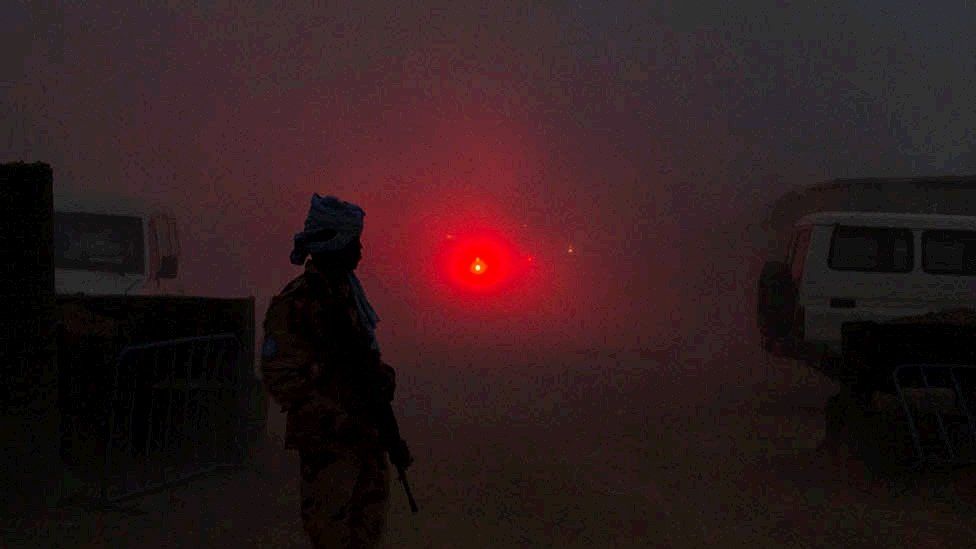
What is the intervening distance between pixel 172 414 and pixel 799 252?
7.40 metres

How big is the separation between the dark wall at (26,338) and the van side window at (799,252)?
7.93 metres

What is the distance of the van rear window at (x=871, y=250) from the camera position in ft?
37.6

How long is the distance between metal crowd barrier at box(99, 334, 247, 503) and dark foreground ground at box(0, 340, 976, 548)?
22 cm

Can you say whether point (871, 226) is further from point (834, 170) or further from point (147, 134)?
point (834, 170)

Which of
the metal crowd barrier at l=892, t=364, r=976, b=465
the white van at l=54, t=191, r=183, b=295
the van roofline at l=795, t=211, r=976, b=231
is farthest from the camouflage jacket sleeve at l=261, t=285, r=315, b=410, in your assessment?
the van roofline at l=795, t=211, r=976, b=231

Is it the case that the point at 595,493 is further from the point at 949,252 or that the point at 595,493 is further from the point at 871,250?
the point at 949,252

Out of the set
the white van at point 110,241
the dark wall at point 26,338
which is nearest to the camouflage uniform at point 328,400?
the dark wall at point 26,338

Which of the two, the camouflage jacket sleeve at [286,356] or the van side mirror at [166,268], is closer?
the camouflage jacket sleeve at [286,356]

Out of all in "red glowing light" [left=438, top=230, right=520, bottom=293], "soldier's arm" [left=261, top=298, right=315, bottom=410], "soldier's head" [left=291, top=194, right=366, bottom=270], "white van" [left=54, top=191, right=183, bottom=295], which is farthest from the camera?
"red glowing light" [left=438, top=230, right=520, bottom=293]

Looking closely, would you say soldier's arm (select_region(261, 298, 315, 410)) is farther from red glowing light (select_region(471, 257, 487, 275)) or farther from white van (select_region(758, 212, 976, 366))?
red glowing light (select_region(471, 257, 487, 275))

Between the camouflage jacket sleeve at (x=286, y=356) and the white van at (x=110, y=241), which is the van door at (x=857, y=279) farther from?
the camouflage jacket sleeve at (x=286, y=356)

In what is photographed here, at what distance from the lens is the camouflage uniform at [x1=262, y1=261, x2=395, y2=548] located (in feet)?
12.4

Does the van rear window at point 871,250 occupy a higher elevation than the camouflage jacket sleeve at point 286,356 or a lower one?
higher

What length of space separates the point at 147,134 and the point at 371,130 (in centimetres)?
882
